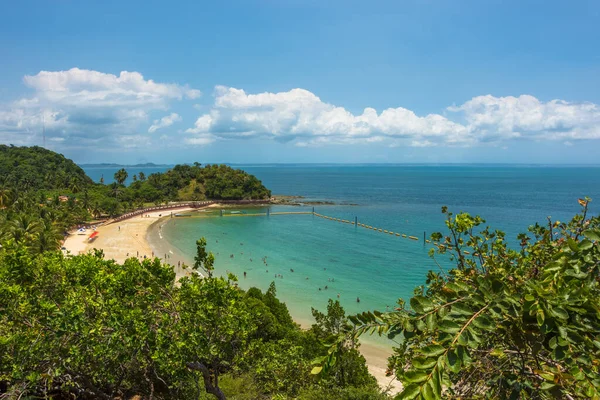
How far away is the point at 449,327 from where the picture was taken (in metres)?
2.25

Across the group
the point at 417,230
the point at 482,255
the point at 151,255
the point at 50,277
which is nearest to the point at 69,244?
the point at 151,255

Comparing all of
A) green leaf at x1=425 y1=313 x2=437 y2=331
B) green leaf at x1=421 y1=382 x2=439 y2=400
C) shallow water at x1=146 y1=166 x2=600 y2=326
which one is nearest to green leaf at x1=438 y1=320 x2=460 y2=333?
green leaf at x1=425 y1=313 x2=437 y2=331

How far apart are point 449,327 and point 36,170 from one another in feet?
389

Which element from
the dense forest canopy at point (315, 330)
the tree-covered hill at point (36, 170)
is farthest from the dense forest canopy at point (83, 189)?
the dense forest canopy at point (315, 330)

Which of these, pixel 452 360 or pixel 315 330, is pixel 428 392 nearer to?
pixel 452 360

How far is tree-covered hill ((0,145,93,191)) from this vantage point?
76.8m

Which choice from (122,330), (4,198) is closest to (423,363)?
(122,330)

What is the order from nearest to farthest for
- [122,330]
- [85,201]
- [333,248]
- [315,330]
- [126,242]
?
1. [122,330]
2. [315,330]
3. [333,248]
4. [126,242]
5. [85,201]

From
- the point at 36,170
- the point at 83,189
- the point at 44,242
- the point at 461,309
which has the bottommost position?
the point at 44,242

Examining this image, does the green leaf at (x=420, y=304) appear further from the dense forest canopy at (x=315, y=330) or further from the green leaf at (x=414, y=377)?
the green leaf at (x=414, y=377)

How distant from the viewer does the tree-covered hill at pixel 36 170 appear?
252 feet

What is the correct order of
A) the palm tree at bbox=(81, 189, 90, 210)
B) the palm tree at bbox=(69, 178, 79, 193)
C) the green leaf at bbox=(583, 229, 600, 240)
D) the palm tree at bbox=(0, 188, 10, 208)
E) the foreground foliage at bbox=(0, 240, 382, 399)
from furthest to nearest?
the palm tree at bbox=(69, 178, 79, 193)
the palm tree at bbox=(81, 189, 90, 210)
the palm tree at bbox=(0, 188, 10, 208)
the foreground foliage at bbox=(0, 240, 382, 399)
the green leaf at bbox=(583, 229, 600, 240)

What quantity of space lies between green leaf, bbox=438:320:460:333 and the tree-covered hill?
75922mm

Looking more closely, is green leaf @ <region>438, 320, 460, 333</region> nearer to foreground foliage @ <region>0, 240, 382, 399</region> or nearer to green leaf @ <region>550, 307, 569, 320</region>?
green leaf @ <region>550, 307, 569, 320</region>
